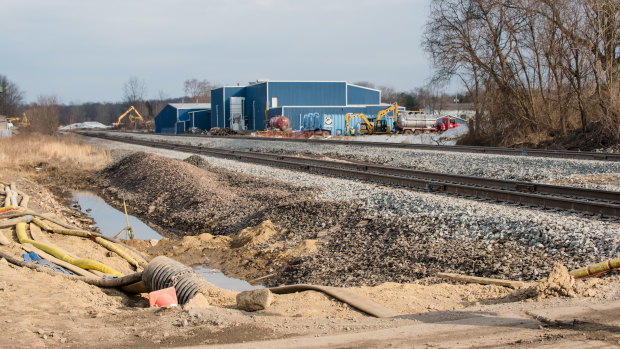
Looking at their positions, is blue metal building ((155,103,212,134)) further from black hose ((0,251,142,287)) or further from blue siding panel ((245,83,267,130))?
black hose ((0,251,142,287))

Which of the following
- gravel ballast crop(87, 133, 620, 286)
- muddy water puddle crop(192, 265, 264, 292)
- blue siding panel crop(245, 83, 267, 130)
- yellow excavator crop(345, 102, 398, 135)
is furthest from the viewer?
blue siding panel crop(245, 83, 267, 130)

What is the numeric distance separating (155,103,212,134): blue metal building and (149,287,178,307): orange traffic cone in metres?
84.8

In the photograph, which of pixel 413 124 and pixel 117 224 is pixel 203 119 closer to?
pixel 413 124

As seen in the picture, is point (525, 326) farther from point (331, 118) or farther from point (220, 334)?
point (331, 118)

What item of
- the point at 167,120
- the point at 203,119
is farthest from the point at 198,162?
the point at 167,120

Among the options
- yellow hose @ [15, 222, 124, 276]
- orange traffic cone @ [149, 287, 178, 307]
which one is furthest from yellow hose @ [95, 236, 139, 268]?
orange traffic cone @ [149, 287, 178, 307]

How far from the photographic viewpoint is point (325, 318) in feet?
19.0

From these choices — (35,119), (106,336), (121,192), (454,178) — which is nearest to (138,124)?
(35,119)

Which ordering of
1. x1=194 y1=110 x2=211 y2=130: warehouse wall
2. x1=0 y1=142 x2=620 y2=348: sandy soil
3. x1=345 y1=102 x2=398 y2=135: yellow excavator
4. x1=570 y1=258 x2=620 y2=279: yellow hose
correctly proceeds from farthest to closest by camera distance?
x1=194 y1=110 x2=211 y2=130: warehouse wall, x1=345 y1=102 x2=398 y2=135: yellow excavator, x1=570 y1=258 x2=620 y2=279: yellow hose, x1=0 y1=142 x2=620 y2=348: sandy soil

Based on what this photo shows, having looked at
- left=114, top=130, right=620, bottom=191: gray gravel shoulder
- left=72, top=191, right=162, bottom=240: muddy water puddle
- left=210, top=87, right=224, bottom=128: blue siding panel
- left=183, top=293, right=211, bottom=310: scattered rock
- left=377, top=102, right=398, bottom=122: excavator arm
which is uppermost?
left=210, top=87, right=224, bottom=128: blue siding panel

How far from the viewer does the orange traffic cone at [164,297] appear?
7.00m

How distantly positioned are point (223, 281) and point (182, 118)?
88952mm

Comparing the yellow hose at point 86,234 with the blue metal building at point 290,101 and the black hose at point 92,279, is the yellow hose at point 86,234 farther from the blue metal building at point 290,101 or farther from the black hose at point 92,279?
the blue metal building at point 290,101

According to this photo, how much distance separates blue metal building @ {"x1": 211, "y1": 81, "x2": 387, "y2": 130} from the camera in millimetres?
70125
